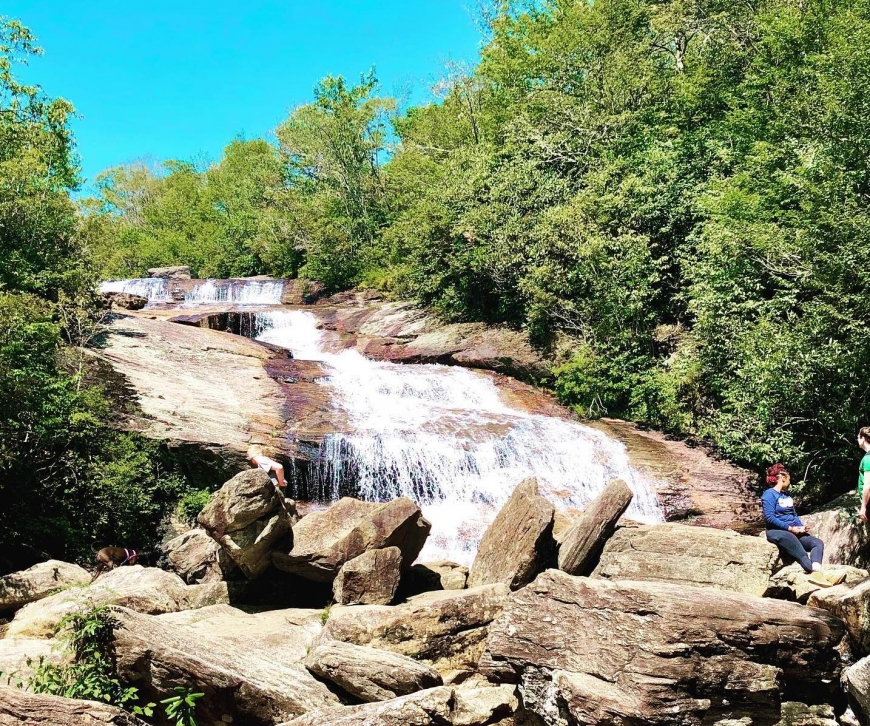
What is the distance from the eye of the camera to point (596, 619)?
237 inches

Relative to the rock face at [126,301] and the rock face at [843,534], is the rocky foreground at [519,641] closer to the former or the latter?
the rock face at [843,534]

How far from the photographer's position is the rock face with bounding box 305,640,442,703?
20.8ft

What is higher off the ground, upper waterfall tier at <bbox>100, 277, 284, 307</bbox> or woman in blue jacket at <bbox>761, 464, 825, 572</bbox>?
upper waterfall tier at <bbox>100, 277, 284, 307</bbox>

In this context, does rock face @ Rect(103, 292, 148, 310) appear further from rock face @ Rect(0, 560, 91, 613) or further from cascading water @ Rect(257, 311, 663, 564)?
rock face @ Rect(0, 560, 91, 613)

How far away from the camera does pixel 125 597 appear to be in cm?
875

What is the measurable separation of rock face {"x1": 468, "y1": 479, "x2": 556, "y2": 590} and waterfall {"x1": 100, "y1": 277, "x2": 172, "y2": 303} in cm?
2979

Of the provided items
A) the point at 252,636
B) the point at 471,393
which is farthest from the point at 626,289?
the point at 252,636

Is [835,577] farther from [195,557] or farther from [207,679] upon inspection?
[195,557]

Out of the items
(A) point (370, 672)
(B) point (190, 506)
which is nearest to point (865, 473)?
(A) point (370, 672)

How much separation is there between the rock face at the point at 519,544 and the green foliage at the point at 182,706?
4.65 meters

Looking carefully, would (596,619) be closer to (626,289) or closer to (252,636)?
(252,636)

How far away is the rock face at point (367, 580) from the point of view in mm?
9031

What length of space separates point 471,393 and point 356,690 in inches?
584

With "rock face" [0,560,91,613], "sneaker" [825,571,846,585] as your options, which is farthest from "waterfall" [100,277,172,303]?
"sneaker" [825,571,846,585]
